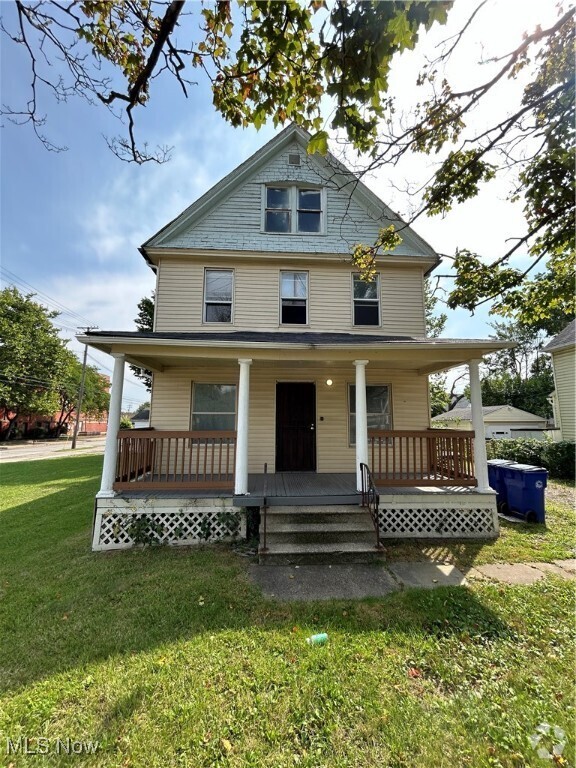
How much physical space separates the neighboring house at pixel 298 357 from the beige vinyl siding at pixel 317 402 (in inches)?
1.1

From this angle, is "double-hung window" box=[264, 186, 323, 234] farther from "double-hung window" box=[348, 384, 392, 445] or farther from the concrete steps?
the concrete steps

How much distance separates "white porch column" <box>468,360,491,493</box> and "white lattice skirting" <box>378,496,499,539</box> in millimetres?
311

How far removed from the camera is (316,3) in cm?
256

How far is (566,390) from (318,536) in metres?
13.7

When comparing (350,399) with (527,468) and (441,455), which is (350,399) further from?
(527,468)

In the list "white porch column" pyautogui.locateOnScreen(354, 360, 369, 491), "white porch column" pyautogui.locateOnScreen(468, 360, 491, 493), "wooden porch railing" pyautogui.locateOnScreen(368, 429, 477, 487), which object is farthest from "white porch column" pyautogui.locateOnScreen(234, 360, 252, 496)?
"white porch column" pyautogui.locateOnScreen(468, 360, 491, 493)

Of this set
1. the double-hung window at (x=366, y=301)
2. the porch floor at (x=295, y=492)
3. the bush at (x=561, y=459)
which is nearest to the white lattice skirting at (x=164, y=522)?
the porch floor at (x=295, y=492)

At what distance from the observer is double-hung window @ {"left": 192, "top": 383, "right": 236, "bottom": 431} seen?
818 cm

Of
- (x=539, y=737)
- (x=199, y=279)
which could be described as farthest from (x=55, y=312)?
(x=539, y=737)

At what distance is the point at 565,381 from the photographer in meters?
13.4

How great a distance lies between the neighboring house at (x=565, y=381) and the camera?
41.7ft

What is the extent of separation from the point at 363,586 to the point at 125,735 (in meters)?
2.91

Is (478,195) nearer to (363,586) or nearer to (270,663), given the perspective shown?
(363,586)

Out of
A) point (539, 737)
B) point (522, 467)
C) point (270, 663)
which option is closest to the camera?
point (539, 737)
